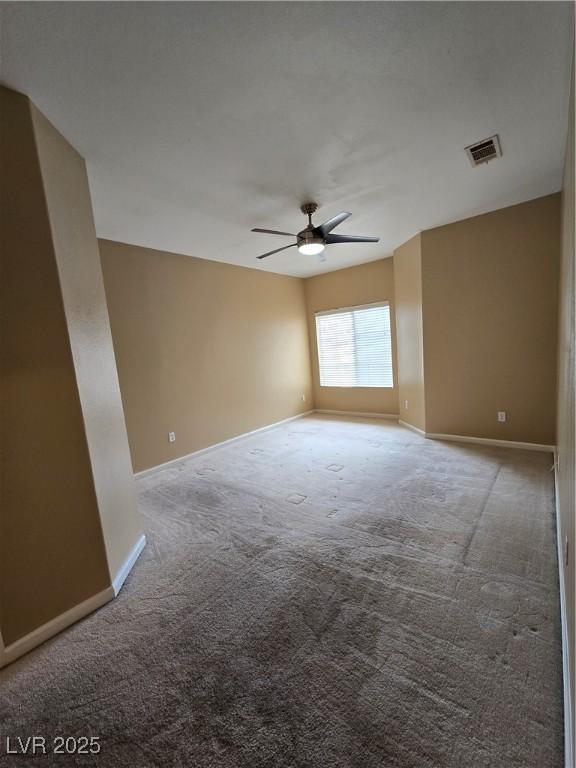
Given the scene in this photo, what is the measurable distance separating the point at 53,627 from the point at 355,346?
5190 millimetres

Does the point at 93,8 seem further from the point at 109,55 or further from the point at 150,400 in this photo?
the point at 150,400

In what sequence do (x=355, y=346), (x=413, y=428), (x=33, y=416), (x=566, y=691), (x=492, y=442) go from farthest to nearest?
(x=355, y=346), (x=413, y=428), (x=492, y=442), (x=33, y=416), (x=566, y=691)

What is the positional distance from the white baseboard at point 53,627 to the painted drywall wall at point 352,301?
4725mm

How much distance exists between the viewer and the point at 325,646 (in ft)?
4.82

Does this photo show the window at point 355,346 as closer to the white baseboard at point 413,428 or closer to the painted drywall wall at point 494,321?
the white baseboard at point 413,428

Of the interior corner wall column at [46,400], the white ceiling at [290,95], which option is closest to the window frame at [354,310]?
the white ceiling at [290,95]

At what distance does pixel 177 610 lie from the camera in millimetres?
1753

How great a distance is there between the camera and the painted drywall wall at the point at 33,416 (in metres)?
1.52

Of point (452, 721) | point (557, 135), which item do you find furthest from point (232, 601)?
point (557, 135)

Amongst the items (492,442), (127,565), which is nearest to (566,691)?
(127,565)

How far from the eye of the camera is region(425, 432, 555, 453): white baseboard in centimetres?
352

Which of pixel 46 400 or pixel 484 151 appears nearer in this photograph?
pixel 46 400

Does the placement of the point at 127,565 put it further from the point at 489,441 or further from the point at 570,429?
the point at 489,441

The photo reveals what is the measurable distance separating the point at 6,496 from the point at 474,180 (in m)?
3.98
